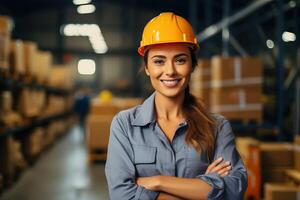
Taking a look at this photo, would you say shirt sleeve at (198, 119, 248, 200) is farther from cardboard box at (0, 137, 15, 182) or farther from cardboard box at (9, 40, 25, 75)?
cardboard box at (9, 40, 25, 75)

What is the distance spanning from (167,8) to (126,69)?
4823mm

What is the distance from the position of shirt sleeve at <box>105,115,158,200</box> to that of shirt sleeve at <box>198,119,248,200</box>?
0.30m

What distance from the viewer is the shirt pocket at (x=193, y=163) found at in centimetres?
197

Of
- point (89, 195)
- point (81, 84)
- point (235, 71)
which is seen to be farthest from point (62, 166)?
point (81, 84)

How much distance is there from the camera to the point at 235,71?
19.6 feet

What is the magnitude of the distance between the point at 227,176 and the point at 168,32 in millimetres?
813

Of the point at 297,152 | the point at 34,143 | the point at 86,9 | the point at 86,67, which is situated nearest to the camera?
the point at 297,152

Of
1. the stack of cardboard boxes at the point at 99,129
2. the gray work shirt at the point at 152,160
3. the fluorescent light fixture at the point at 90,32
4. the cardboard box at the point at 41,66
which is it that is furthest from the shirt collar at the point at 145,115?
the fluorescent light fixture at the point at 90,32

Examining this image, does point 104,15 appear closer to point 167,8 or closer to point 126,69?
point 126,69

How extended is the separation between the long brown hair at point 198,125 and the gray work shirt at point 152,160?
0.04 m

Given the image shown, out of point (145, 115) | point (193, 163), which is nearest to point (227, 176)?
point (193, 163)

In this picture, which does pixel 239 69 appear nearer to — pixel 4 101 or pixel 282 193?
pixel 282 193

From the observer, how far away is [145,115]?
2.08m

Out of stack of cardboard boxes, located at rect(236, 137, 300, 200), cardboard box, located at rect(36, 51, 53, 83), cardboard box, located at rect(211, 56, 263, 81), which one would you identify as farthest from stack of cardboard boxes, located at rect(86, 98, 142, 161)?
stack of cardboard boxes, located at rect(236, 137, 300, 200)
